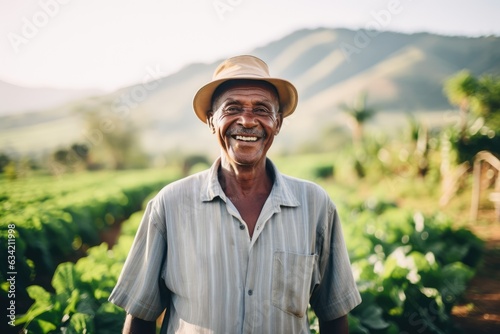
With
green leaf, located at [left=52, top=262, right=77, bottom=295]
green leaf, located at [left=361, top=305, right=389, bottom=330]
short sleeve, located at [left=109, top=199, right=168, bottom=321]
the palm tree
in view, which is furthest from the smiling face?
the palm tree

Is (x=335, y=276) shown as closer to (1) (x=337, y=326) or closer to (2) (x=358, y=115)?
(1) (x=337, y=326)

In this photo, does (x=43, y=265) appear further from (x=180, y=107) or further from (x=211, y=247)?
(x=180, y=107)

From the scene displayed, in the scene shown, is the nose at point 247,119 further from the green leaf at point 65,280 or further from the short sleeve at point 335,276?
the green leaf at point 65,280

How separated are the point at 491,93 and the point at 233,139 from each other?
1285cm

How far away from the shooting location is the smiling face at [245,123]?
1737mm

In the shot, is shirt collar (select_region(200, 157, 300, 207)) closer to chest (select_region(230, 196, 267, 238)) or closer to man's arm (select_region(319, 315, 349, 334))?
chest (select_region(230, 196, 267, 238))

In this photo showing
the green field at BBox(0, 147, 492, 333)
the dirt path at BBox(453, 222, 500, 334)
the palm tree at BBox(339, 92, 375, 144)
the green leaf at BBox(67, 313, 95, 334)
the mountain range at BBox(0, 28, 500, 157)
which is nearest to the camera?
the green leaf at BBox(67, 313, 95, 334)

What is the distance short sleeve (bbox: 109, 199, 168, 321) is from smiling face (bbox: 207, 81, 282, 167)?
48 centimetres

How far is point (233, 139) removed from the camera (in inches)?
69.1

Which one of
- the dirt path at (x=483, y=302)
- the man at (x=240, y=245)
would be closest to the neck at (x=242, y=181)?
the man at (x=240, y=245)

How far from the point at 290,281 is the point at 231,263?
0.95 ft

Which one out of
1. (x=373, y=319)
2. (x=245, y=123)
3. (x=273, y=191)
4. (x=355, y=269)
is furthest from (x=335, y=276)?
(x=355, y=269)

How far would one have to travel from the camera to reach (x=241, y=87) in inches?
69.9

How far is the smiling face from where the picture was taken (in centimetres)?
174
